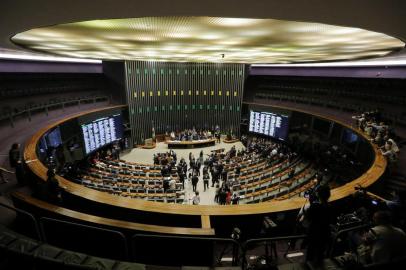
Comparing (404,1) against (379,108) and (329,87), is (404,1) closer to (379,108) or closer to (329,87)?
(379,108)

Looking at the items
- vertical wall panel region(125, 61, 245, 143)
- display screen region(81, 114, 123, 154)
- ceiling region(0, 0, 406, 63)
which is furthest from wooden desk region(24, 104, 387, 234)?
vertical wall panel region(125, 61, 245, 143)

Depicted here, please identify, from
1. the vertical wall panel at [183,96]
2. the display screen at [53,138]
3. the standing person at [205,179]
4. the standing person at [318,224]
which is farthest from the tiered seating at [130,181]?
the standing person at [318,224]

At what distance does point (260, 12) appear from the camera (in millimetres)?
2963

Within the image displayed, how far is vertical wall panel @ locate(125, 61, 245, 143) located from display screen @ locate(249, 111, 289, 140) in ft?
5.47

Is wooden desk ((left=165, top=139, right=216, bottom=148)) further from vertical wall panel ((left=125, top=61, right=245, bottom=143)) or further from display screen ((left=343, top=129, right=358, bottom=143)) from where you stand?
display screen ((left=343, top=129, right=358, bottom=143))

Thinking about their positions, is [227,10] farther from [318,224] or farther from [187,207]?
[187,207]

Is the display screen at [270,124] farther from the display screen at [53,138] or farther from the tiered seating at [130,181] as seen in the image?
the display screen at [53,138]

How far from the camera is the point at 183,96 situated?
20.5 metres

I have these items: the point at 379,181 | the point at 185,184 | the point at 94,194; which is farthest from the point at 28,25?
the point at 185,184

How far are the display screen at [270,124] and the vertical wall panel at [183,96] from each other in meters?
1.67

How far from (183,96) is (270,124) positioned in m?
7.97

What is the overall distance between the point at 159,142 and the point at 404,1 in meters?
18.5

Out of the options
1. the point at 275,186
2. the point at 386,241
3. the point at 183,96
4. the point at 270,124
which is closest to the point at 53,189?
the point at 386,241

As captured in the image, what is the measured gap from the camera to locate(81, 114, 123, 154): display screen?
1396 centimetres
